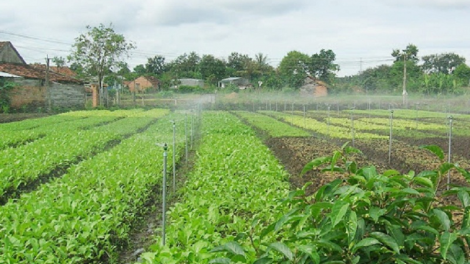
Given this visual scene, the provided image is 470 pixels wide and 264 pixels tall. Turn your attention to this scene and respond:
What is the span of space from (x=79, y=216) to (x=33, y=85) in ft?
97.4

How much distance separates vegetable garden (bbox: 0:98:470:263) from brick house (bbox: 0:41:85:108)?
57.5 feet

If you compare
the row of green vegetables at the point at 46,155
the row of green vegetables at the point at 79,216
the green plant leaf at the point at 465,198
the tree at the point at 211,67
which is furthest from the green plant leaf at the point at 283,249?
the tree at the point at 211,67

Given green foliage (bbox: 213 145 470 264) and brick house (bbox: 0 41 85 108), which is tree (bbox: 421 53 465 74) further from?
green foliage (bbox: 213 145 470 264)

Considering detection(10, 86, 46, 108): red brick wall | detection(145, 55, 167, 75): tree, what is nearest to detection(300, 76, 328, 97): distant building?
detection(10, 86, 46, 108): red brick wall

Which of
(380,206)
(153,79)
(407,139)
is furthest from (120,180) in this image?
(153,79)

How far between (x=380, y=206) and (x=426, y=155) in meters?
10.2

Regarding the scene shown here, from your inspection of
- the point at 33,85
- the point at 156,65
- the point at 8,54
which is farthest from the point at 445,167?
the point at 156,65

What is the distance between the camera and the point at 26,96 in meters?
30.4

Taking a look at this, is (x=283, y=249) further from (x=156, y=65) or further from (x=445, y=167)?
(x=156, y=65)

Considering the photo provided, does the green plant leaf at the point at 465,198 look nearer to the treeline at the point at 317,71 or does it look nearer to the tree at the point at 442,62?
the treeline at the point at 317,71

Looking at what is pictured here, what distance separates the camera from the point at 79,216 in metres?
5.01

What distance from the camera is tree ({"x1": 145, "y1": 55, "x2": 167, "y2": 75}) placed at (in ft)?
243

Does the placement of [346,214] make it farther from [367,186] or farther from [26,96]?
[26,96]

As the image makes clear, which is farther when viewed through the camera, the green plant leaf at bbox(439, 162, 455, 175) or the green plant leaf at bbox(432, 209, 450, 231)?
the green plant leaf at bbox(439, 162, 455, 175)
